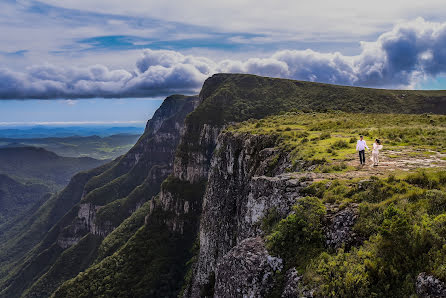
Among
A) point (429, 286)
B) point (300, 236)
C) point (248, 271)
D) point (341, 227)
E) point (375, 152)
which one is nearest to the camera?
point (429, 286)

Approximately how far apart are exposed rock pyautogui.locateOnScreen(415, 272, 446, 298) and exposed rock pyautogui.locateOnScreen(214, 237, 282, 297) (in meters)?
5.44

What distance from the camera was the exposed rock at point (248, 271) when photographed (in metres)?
13.0

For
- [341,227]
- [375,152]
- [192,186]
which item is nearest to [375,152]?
[375,152]

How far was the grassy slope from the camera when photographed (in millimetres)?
88644

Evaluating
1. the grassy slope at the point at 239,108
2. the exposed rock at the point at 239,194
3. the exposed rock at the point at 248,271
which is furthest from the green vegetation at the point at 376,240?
the grassy slope at the point at 239,108

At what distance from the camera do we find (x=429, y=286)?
28.8ft

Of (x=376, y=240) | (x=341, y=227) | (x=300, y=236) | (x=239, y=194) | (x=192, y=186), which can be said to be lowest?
(x=192, y=186)

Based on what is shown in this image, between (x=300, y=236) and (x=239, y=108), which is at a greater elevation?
(x=239, y=108)

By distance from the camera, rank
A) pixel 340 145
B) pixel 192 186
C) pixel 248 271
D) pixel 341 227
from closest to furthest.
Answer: pixel 341 227
pixel 248 271
pixel 340 145
pixel 192 186

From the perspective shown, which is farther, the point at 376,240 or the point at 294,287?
the point at 294,287

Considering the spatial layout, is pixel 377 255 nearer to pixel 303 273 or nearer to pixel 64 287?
pixel 303 273

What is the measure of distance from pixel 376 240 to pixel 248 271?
5.61 metres

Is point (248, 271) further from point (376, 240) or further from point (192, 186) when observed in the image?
point (192, 186)

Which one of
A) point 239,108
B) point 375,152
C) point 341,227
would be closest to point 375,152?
point 375,152
